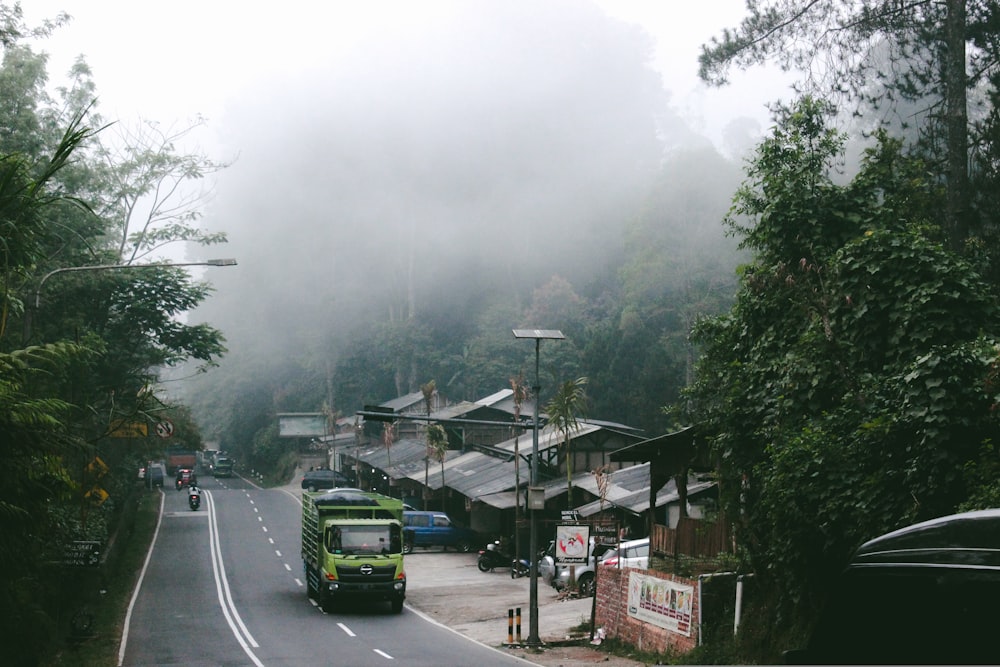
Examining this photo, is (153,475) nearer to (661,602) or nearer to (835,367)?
(661,602)

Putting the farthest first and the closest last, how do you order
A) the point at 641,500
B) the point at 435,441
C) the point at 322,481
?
1. the point at 322,481
2. the point at 435,441
3. the point at 641,500

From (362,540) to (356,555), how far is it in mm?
476

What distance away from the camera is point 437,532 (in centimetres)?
4797

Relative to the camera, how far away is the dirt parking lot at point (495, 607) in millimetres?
22344

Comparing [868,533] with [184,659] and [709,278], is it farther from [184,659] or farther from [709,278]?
[709,278]

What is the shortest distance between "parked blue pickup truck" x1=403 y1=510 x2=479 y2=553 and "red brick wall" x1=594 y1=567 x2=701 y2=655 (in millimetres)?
24242

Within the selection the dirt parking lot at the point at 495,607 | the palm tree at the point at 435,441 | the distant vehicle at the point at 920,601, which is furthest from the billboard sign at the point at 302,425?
the distant vehicle at the point at 920,601

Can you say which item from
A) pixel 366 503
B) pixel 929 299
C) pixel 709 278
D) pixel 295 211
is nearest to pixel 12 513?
pixel 929 299

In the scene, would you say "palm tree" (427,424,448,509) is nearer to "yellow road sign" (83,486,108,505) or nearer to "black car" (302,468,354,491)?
"black car" (302,468,354,491)

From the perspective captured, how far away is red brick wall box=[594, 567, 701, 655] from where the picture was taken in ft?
64.1

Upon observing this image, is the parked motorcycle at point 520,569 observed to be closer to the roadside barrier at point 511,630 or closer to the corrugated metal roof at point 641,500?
the corrugated metal roof at point 641,500

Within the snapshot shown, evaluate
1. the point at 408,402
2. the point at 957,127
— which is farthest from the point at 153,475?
the point at 957,127

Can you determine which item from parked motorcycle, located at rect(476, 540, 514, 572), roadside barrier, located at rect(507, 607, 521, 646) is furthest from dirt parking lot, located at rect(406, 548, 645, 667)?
parked motorcycle, located at rect(476, 540, 514, 572)

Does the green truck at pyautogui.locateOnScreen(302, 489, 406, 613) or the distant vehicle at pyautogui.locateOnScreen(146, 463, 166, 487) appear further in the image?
the distant vehicle at pyautogui.locateOnScreen(146, 463, 166, 487)
